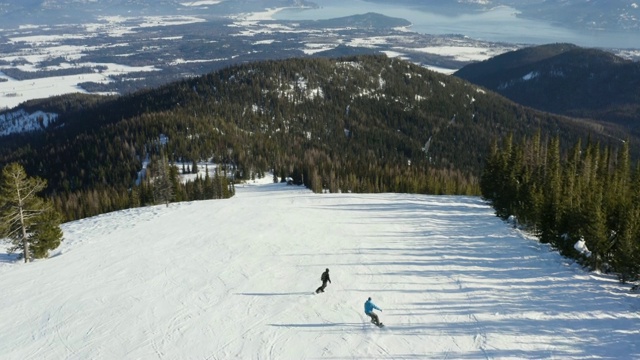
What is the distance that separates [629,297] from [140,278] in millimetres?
32941

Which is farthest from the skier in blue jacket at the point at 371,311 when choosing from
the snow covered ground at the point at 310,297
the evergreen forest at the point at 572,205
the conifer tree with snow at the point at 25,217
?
the conifer tree with snow at the point at 25,217

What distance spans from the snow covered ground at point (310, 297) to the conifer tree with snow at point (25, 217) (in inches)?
70.3

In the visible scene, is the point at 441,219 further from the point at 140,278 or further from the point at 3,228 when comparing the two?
the point at 3,228

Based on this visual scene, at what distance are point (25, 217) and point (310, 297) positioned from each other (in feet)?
94.8

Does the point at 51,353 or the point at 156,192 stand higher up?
the point at 51,353

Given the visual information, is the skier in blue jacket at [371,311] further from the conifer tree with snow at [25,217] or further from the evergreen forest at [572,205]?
the conifer tree with snow at [25,217]

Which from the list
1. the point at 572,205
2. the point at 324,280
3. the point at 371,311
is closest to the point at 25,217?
the point at 324,280

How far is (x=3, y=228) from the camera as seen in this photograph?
40500 millimetres

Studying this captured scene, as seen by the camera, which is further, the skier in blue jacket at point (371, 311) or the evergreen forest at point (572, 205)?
the evergreen forest at point (572, 205)

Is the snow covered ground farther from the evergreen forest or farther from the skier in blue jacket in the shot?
the evergreen forest

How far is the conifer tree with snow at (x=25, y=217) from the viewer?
131 ft

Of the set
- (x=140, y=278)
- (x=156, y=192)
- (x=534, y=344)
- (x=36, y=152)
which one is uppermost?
(x=534, y=344)

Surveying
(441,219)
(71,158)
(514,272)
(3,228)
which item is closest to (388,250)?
(514,272)

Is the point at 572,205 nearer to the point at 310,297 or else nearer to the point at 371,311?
the point at 371,311
